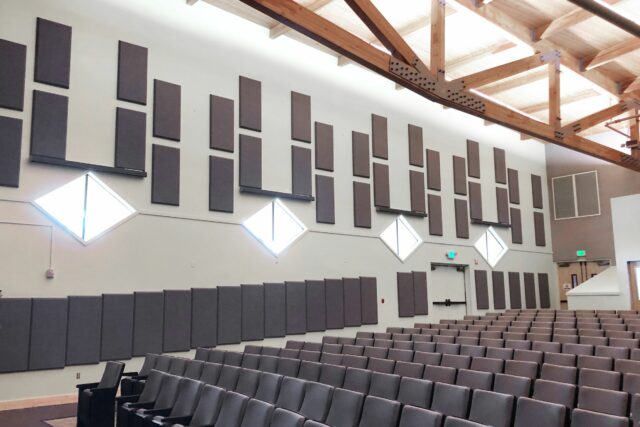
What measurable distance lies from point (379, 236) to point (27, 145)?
650cm

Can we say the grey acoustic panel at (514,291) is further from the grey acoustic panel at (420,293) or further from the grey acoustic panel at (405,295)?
the grey acoustic panel at (405,295)

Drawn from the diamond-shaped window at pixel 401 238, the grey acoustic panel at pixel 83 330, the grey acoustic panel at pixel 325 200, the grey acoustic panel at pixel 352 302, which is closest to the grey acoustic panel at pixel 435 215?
the diamond-shaped window at pixel 401 238

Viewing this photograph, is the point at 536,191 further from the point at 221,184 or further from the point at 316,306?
the point at 221,184

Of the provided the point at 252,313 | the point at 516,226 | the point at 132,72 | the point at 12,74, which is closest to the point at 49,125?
the point at 12,74

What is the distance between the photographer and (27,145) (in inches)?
264

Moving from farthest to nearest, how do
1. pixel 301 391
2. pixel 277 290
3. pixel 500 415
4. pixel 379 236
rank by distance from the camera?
pixel 379 236
pixel 277 290
pixel 301 391
pixel 500 415

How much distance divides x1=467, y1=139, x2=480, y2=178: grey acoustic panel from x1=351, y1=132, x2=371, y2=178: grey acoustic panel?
143 inches

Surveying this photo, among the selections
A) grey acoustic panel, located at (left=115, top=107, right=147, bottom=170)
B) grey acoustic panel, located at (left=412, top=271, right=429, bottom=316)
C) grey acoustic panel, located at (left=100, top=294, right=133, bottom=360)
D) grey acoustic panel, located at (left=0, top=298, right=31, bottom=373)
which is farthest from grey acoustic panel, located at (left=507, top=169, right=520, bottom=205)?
grey acoustic panel, located at (left=0, top=298, right=31, bottom=373)

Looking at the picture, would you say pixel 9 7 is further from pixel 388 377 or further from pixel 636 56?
pixel 636 56

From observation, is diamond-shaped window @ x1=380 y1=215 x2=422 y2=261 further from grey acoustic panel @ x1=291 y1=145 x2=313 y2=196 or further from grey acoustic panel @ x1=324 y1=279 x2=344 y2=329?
grey acoustic panel @ x1=291 y1=145 x2=313 y2=196

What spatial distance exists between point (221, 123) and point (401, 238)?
4.72 m

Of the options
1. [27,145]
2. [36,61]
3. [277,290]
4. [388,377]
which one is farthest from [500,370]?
[36,61]

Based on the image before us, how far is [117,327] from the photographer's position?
23.0ft

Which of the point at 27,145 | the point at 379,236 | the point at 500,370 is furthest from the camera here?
the point at 379,236
